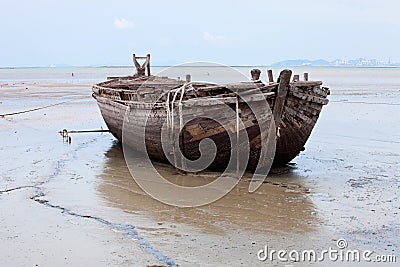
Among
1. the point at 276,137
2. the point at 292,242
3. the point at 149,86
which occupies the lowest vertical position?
the point at 292,242

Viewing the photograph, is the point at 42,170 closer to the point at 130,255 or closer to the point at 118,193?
the point at 118,193

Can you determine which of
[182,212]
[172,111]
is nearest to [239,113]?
[172,111]

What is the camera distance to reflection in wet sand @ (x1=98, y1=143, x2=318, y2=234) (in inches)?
241

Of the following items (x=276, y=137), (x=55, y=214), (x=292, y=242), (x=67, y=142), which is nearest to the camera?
(x=292, y=242)

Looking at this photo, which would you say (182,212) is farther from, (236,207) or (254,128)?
(254,128)

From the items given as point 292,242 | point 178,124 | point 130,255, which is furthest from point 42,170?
point 292,242

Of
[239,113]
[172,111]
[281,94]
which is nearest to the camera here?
[281,94]

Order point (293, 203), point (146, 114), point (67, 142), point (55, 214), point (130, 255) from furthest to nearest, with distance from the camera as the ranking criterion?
point (67, 142) → point (146, 114) → point (293, 203) → point (55, 214) → point (130, 255)

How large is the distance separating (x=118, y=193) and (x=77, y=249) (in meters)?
2.30

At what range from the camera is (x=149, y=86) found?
10805mm

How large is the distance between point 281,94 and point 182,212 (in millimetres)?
2429

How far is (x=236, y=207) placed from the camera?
6848 millimetres

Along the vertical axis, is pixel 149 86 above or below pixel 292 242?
above

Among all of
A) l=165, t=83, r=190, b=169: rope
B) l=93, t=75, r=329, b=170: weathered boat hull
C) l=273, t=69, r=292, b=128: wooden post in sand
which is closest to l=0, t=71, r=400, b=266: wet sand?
l=93, t=75, r=329, b=170: weathered boat hull
